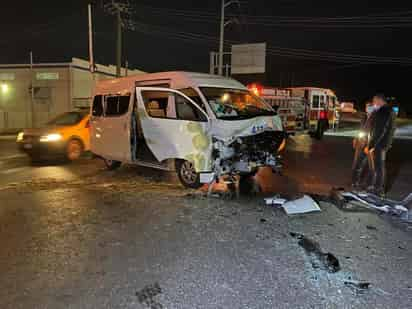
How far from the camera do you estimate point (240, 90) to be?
25.6ft

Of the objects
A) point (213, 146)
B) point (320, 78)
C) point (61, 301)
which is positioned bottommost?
point (61, 301)

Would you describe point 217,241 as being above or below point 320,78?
below

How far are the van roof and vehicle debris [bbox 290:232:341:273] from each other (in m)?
3.82

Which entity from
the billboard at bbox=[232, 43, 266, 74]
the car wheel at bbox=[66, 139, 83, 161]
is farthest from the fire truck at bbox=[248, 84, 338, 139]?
the car wheel at bbox=[66, 139, 83, 161]

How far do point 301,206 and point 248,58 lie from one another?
2251 centimetres

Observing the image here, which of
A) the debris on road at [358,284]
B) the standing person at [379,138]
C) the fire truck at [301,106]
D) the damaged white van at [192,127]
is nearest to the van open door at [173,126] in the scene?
the damaged white van at [192,127]

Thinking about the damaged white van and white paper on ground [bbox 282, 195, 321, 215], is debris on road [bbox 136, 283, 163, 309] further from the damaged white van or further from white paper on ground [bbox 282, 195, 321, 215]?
the damaged white van

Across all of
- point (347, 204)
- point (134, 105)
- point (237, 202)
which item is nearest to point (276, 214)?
point (237, 202)

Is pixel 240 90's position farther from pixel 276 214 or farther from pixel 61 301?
pixel 61 301

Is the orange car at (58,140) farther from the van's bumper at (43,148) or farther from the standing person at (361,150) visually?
the standing person at (361,150)

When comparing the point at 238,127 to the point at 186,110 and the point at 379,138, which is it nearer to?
the point at 186,110

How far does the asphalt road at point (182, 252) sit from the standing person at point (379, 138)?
85 cm

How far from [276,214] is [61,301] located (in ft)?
11.6

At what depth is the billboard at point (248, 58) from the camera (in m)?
26.3
